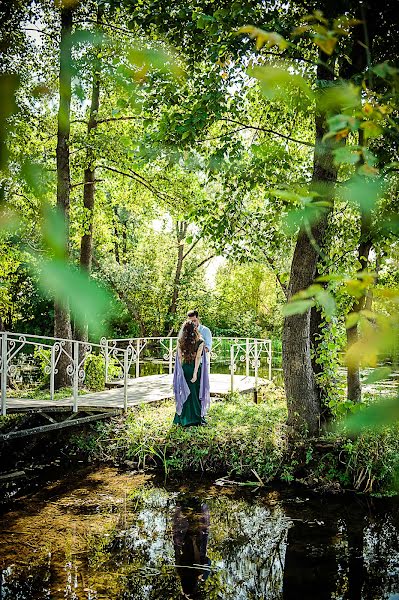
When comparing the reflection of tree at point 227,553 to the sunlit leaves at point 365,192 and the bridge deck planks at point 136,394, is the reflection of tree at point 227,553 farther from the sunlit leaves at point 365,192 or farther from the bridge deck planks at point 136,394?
the sunlit leaves at point 365,192

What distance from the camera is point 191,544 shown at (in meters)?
6.07

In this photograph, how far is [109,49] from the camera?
1.07 meters

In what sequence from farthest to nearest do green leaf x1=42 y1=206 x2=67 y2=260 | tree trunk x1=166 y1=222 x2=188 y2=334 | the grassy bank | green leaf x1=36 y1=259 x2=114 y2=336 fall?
tree trunk x1=166 y1=222 x2=188 y2=334, the grassy bank, green leaf x1=42 y1=206 x2=67 y2=260, green leaf x1=36 y1=259 x2=114 y2=336

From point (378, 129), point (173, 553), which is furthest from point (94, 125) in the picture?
point (378, 129)

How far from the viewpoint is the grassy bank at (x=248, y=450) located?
7.83 metres

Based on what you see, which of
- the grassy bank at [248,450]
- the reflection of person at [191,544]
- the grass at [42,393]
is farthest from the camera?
the grass at [42,393]

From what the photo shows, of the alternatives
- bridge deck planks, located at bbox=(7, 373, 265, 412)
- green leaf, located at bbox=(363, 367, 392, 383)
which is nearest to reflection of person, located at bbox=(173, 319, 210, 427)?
bridge deck planks, located at bbox=(7, 373, 265, 412)

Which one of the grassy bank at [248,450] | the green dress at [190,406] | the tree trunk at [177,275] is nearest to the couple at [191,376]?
the green dress at [190,406]

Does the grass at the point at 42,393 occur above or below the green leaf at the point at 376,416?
below

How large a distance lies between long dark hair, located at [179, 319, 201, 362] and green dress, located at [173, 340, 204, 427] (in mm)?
186

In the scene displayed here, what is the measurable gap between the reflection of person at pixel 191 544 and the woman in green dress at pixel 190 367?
2267 mm

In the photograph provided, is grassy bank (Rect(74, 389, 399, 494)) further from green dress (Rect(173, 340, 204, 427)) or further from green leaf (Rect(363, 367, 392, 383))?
green leaf (Rect(363, 367, 392, 383))

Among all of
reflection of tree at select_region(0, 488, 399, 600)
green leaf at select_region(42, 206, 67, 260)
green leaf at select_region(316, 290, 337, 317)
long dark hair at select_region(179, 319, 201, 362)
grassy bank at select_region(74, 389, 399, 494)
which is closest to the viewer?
green leaf at select_region(42, 206, 67, 260)

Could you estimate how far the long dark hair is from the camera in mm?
9172
